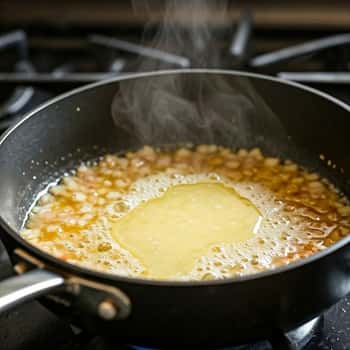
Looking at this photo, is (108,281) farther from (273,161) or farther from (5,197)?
(273,161)

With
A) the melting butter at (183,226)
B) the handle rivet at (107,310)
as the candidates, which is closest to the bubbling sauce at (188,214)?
the melting butter at (183,226)

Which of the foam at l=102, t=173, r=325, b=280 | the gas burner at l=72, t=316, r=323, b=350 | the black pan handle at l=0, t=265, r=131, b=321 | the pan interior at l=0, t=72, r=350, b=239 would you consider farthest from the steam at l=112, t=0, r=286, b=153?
the black pan handle at l=0, t=265, r=131, b=321

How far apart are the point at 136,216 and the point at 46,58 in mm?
819

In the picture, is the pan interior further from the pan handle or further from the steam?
the pan handle

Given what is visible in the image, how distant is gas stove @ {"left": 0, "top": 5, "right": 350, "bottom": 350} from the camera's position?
0.83 meters

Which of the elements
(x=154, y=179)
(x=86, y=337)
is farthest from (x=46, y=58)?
(x=86, y=337)

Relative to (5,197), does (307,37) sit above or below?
above

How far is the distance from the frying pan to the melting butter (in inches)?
6.1

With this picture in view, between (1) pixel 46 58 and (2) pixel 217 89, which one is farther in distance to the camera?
(1) pixel 46 58

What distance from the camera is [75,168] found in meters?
1.13

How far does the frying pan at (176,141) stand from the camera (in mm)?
644

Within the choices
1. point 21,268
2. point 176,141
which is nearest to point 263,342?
point 21,268

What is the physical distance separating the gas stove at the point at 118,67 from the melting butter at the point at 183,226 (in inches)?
5.2

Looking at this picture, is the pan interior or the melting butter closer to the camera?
the melting butter
